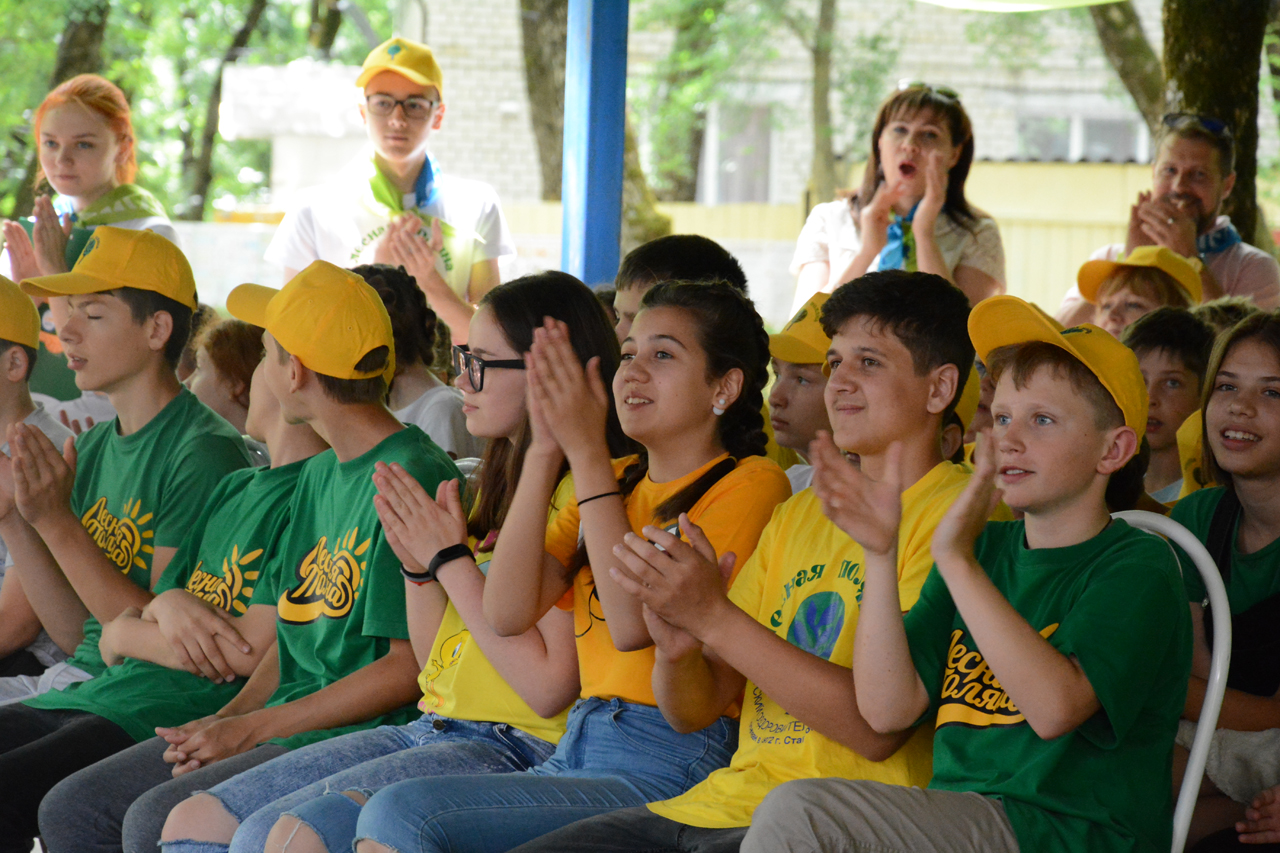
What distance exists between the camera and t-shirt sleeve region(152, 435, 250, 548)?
3496 mm

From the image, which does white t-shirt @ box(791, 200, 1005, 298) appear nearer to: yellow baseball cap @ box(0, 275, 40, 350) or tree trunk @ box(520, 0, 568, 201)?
yellow baseball cap @ box(0, 275, 40, 350)

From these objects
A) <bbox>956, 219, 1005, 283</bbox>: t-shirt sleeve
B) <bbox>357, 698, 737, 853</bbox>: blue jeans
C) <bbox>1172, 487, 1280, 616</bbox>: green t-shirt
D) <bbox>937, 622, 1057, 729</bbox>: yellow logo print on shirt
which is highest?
<bbox>956, 219, 1005, 283</bbox>: t-shirt sleeve

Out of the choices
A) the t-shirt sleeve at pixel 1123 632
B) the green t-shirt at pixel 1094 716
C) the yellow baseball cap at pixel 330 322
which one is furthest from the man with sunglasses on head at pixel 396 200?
the t-shirt sleeve at pixel 1123 632

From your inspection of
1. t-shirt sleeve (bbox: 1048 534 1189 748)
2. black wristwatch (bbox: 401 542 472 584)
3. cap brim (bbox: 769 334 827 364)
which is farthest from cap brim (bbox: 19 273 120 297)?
t-shirt sleeve (bbox: 1048 534 1189 748)

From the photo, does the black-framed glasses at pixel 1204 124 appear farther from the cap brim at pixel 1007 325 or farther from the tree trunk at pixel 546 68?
the tree trunk at pixel 546 68

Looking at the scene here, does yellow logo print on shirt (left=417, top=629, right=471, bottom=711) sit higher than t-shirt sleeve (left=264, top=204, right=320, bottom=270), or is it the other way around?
t-shirt sleeve (left=264, top=204, right=320, bottom=270)

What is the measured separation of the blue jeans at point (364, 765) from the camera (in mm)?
2572

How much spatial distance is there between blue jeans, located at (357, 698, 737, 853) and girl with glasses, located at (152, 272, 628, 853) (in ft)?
0.44

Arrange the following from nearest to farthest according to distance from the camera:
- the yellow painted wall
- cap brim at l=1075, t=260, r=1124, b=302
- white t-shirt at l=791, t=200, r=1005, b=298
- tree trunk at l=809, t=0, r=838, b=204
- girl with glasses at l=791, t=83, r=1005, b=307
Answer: cap brim at l=1075, t=260, r=1124, b=302, girl with glasses at l=791, t=83, r=1005, b=307, white t-shirt at l=791, t=200, r=1005, b=298, the yellow painted wall, tree trunk at l=809, t=0, r=838, b=204

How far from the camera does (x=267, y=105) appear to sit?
15.3 meters

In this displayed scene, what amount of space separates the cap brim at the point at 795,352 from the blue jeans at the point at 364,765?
3.65 ft

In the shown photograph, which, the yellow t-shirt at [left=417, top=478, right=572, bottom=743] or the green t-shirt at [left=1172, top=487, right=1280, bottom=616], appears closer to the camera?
the green t-shirt at [left=1172, top=487, right=1280, bottom=616]

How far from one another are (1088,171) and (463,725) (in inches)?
524

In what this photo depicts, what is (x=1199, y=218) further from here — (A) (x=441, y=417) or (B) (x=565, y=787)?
(B) (x=565, y=787)
